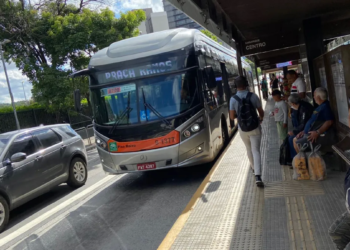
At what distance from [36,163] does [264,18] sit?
608 cm

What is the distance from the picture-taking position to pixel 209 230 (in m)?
4.34

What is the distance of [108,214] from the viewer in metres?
6.24

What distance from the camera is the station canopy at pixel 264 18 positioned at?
20.3ft

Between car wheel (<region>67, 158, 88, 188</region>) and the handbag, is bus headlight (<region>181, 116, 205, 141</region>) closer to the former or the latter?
the handbag

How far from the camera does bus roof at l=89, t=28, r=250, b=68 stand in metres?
7.45

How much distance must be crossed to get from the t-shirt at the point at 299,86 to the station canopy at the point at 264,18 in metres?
1.56

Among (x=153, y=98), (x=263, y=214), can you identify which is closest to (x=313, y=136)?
(x=263, y=214)

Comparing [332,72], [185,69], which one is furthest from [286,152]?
[185,69]

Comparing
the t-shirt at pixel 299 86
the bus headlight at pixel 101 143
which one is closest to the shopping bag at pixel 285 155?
the t-shirt at pixel 299 86

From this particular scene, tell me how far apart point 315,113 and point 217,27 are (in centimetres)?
278

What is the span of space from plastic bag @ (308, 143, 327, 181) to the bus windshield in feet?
8.96

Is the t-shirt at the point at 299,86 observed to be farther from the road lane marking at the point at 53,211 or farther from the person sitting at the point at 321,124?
the road lane marking at the point at 53,211

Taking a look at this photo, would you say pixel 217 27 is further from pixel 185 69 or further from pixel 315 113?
pixel 315 113

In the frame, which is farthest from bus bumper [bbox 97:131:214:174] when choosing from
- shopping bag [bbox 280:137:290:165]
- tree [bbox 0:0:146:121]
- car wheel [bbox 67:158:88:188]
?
tree [bbox 0:0:146:121]
